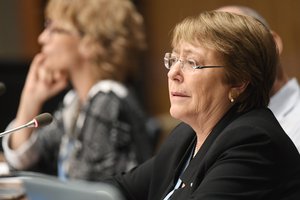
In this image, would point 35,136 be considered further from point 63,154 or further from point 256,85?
point 256,85

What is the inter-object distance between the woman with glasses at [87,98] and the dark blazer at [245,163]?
112 cm

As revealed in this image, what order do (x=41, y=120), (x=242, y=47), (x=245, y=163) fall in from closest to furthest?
(x=245, y=163)
(x=242, y=47)
(x=41, y=120)

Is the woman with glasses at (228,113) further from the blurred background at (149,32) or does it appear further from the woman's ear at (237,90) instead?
the blurred background at (149,32)

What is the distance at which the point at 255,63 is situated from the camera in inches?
73.3

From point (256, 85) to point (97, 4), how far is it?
1503mm

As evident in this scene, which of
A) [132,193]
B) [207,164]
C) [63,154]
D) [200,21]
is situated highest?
[200,21]

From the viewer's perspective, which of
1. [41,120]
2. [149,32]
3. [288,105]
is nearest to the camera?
[41,120]

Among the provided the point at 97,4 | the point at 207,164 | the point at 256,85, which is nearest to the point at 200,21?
the point at 256,85

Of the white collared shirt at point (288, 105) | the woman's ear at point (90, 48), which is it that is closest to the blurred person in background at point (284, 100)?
the white collared shirt at point (288, 105)

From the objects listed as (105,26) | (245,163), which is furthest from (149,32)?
(245,163)

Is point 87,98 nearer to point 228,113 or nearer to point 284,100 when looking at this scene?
point 284,100

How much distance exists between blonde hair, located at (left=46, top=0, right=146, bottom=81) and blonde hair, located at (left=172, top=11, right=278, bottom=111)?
1.34 m

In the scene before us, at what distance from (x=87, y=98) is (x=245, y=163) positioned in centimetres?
159

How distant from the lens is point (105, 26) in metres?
3.22
